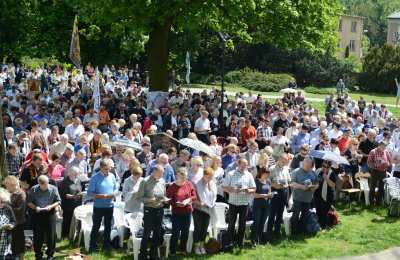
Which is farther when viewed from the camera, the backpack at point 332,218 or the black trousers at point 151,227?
the backpack at point 332,218

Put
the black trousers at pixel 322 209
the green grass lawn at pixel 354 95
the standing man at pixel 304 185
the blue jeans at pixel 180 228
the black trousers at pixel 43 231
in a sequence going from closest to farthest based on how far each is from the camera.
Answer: the black trousers at pixel 43 231 < the blue jeans at pixel 180 228 < the standing man at pixel 304 185 < the black trousers at pixel 322 209 < the green grass lawn at pixel 354 95

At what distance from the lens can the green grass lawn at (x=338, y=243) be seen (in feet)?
37.9

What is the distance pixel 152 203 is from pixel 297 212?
3518 millimetres

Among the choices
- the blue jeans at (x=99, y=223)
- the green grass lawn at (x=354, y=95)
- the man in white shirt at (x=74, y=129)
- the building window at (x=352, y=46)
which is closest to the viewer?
the blue jeans at (x=99, y=223)

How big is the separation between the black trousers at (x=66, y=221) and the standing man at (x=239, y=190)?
9.46 feet

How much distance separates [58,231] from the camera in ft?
39.0

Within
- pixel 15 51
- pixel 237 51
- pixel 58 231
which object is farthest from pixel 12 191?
pixel 237 51

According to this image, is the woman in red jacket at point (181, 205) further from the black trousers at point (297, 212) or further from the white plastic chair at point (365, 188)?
the white plastic chair at point (365, 188)

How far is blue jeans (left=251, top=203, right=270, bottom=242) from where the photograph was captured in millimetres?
12008

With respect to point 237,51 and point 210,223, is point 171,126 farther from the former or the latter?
point 237,51

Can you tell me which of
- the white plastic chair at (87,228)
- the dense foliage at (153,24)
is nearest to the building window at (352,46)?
the dense foliage at (153,24)

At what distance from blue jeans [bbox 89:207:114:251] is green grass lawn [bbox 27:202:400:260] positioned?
0.76 feet

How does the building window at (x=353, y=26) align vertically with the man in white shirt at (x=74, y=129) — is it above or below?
above

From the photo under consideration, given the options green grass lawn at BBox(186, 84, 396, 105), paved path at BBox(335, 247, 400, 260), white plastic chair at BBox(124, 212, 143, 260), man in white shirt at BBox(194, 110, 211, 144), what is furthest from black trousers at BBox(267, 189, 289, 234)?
Answer: green grass lawn at BBox(186, 84, 396, 105)
